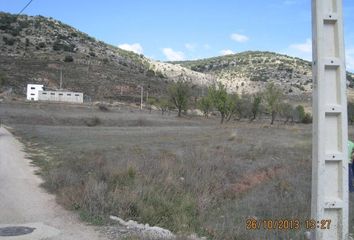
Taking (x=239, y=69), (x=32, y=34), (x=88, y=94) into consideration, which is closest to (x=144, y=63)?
(x=239, y=69)

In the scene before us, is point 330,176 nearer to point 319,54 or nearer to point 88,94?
point 319,54

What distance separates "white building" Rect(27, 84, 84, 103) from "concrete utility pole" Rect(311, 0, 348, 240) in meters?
90.1

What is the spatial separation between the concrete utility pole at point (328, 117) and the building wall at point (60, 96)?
9125 cm

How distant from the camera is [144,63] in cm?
16875

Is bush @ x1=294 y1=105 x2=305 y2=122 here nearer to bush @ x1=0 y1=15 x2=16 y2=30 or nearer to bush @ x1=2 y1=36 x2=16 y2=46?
bush @ x1=2 y1=36 x2=16 y2=46

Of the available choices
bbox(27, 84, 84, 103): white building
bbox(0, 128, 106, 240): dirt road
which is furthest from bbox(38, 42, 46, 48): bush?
bbox(0, 128, 106, 240): dirt road

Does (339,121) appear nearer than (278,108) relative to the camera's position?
Yes

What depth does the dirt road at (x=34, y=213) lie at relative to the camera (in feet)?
27.9

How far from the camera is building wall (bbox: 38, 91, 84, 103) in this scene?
9606cm

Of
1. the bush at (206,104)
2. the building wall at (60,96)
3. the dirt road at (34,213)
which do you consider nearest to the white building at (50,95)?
the building wall at (60,96)

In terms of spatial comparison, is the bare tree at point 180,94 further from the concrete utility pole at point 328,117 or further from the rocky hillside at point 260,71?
the concrete utility pole at point 328,117

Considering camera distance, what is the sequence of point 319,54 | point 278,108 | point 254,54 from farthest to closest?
point 254,54, point 278,108, point 319,54

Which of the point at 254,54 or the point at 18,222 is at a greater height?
the point at 254,54

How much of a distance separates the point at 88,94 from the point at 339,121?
347 ft
